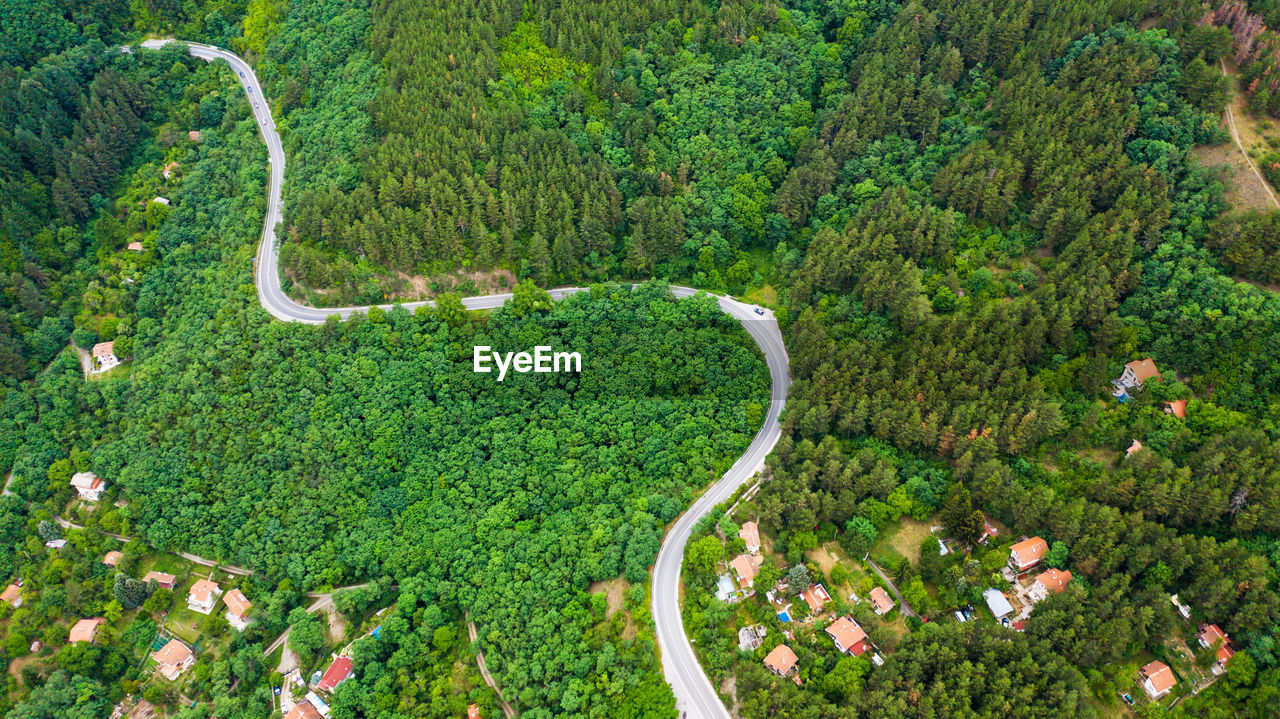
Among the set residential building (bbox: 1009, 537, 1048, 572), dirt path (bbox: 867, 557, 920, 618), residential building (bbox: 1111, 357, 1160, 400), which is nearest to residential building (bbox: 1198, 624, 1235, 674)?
residential building (bbox: 1009, 537, 1048, 572)

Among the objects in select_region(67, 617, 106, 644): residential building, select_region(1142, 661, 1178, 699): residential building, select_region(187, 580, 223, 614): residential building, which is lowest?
select_region(67, 617, 106, 644): residential building

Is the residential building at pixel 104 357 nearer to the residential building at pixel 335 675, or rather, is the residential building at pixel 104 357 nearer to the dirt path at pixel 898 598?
the residential building at pixel 335 675

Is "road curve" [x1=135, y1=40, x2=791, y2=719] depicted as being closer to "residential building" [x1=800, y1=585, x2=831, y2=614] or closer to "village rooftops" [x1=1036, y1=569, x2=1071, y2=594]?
"residential building" [x1=800, y1=585, x2=831, y2=614]

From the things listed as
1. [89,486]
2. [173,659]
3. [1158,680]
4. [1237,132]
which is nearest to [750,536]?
[1158,680]

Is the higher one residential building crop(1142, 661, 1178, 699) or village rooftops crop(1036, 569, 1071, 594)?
→ village rooftops crop(1036, 569, 1071, 594)

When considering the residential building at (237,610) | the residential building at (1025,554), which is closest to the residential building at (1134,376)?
the residential building at (1025,554)

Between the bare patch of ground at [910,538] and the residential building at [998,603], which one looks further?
the bare patch of ground at [910,538]

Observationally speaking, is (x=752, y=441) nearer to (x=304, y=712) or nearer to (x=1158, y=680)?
(x=1158, y=680)
